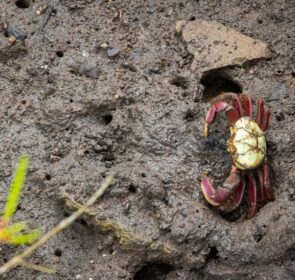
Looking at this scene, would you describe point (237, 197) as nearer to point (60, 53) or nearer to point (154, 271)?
point (154, 271)

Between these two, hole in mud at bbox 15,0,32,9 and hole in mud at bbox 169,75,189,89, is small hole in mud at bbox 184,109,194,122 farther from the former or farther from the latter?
hole in mud at bbox 15,0,32,9

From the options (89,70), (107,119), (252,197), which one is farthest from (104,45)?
(252,197)

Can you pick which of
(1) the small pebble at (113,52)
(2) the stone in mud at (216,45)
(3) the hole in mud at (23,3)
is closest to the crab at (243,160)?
(2) the stone in mud at (216,45)

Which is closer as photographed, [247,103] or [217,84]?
[247,103]

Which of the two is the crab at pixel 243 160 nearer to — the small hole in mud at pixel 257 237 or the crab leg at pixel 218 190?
the crab leg at pixel 218 190

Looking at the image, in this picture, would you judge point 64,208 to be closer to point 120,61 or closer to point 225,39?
point 120,61

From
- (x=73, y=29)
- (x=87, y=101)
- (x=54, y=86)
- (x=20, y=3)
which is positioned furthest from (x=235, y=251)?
(x=20, y=3)
